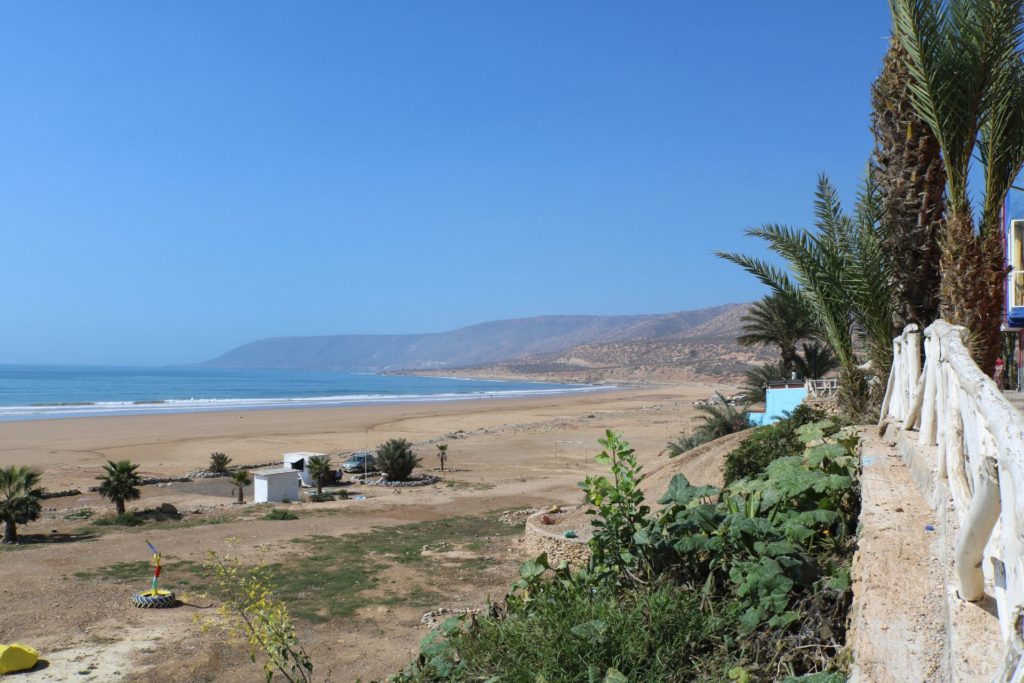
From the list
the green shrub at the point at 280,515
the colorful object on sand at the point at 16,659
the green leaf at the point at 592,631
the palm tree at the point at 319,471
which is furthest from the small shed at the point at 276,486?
the green leaf at the point at 592,631

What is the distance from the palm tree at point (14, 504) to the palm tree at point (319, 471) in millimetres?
7370

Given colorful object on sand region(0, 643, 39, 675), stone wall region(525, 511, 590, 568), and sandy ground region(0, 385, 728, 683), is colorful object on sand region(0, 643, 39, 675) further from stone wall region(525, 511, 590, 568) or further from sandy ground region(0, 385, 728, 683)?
stone wall region(525, 511, 590, 568)

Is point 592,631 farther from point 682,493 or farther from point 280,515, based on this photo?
point 280,515

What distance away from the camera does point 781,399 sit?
78.2ft

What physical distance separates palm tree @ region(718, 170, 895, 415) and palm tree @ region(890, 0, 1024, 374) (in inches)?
68.4

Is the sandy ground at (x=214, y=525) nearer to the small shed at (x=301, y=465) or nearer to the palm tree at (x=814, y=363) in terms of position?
the small shed at (x=301, y=465)

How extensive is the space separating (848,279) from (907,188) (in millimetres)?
1240

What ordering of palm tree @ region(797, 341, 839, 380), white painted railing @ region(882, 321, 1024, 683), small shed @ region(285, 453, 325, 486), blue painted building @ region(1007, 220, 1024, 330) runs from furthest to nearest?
1. palm tree @ region(797, 341, 839, 380)
2. small shed @ region(285, 453, 325, 486)
3. blue painted building @ region(1007, 220, 1024, 330)
4. white painted railing @ region(882, 321, 1024, 683)

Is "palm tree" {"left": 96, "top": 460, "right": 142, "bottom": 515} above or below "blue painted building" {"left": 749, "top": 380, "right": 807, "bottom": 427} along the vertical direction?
below

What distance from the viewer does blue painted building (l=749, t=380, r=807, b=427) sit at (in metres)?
22.7

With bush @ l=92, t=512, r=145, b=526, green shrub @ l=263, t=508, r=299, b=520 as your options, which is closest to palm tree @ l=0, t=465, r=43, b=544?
bush @ l=92, t=512, r=145, b=526

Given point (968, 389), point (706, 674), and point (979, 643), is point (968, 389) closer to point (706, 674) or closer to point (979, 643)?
point (979, 643)

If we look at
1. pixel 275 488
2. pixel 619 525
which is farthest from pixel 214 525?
pixel 619 525

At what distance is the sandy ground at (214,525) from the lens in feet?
31.7
